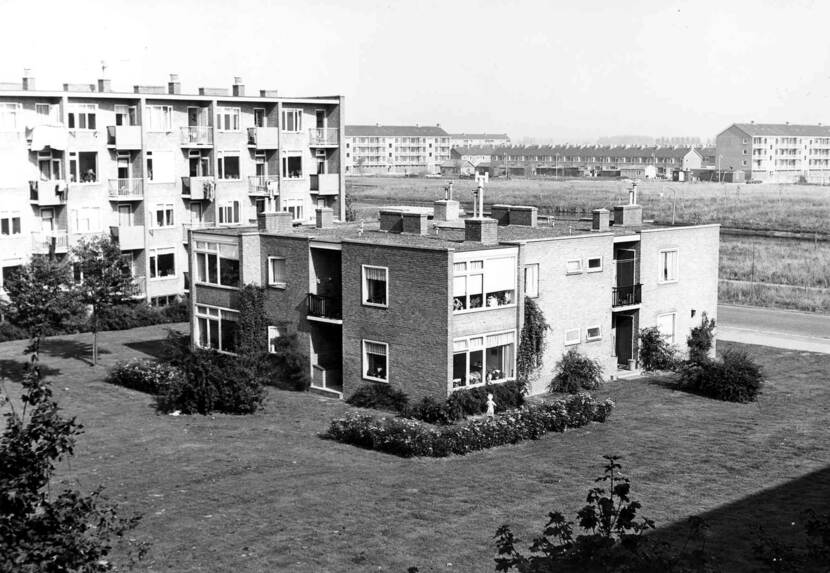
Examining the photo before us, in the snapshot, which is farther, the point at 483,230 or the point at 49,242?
the point at 49,242

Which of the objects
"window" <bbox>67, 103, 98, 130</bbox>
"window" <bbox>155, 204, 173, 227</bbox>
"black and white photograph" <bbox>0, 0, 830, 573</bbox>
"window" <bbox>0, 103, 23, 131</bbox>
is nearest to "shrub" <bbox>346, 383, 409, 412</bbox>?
"black and white photograph" <bbox>0, 0, 830, 573</bbox>

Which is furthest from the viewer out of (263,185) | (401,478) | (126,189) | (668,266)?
(263,185)

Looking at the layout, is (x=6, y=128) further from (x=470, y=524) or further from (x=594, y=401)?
(x=470, y=524)

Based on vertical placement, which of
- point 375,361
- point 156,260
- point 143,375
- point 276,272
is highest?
point 276,272

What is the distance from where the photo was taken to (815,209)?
123375 millimetres

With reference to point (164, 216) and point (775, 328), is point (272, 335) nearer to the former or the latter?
point (164, 216)

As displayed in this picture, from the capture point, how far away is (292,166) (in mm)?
63938

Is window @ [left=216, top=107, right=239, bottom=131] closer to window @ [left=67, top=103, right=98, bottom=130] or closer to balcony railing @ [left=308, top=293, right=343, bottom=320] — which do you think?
window @ [left=67, top=103, right=98, bottom=130]

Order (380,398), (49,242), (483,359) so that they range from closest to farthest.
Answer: (483,359)
(380,398)
(49,242)

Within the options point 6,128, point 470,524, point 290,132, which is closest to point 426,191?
point 290,132

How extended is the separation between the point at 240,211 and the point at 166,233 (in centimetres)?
505

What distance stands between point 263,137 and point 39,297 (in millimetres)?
23510

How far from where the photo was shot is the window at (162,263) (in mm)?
57531

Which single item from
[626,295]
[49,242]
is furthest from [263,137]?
[626,295]
